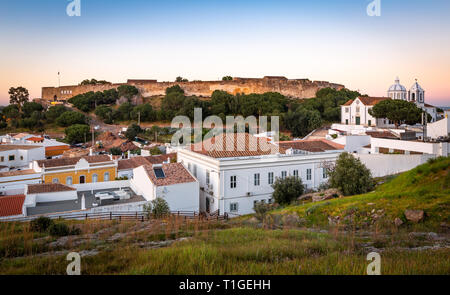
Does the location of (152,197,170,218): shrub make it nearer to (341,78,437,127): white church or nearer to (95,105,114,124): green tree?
(341,78,437,127): white church

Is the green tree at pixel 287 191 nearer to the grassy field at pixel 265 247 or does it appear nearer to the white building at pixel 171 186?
the white building at pixel 171 186

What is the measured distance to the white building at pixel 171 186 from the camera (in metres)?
13.1

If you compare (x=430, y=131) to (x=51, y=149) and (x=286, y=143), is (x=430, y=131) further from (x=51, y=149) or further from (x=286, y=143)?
(x=51, y=149)

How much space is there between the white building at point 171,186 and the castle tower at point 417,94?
31.8m

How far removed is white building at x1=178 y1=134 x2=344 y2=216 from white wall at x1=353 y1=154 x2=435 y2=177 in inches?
71.2

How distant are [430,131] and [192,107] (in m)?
29.0

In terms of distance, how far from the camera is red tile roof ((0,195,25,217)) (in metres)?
10.7

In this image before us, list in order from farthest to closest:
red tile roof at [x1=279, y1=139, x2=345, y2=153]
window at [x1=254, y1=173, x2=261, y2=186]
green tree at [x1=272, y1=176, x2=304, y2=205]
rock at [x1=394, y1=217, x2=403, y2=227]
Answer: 1. red tile roof at [x1=279, y1=139, x2=345, y2=153]
2. window at [x1=254, y1=173, x2=261, y2=186]
3. green tree at [x1=272, y1=176, x2=304, y2=205]
4. rock at [x1=394, y1=217, x2=403, y2=227]

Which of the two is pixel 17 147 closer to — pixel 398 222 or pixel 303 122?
pixel 303 122

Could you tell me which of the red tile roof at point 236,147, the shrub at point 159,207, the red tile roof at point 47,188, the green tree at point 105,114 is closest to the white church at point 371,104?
the red tile roof at point 236,147

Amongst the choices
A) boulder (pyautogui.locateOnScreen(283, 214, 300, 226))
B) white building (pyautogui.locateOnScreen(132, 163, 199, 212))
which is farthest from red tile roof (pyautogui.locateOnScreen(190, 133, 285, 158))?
boulder (pyautogui.locateOnScreen(283, 214, 300, 226))
